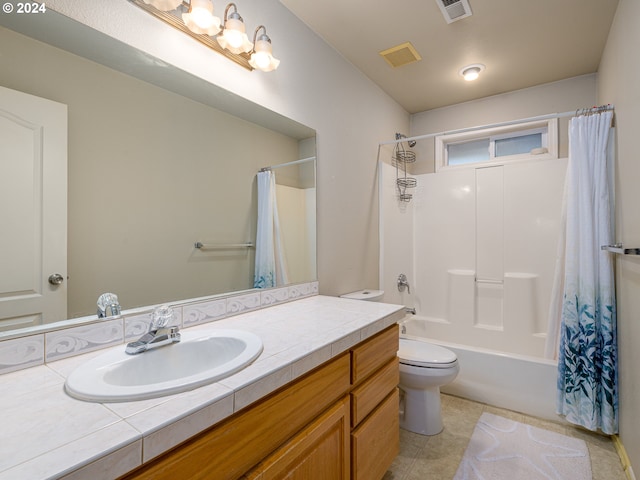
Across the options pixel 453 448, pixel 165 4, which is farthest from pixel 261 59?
pixel 453 448

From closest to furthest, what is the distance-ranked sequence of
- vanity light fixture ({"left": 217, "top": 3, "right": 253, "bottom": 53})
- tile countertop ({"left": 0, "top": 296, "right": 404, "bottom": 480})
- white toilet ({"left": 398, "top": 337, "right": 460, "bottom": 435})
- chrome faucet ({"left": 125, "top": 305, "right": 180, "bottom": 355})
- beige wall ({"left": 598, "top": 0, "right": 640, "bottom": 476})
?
tile countertop ({"left": 0, "top": 296, "right": 404, "bottom": 480}) → chrome faucet ({"left": 125, "top": 305, "right": 180, "bottom": 355}) → vanity light fixture ({"left": 217, "top": 3, "right": 253, "bottom": 53}) → beige wall ({"left": 598, "top": 0, "right": 640, "bottom": 476}) → white toilet ({"left": 398, "top": 337, "right": 460, "bottom": 435})

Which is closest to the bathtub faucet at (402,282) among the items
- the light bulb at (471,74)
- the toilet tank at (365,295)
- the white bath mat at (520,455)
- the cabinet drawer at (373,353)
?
the toilet tank at (365,295)

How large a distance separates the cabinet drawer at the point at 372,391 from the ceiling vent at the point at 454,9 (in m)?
1.88

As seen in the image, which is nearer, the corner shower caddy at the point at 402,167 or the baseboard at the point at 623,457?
the baseboard at the point at 623,457

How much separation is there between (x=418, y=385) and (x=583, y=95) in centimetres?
258

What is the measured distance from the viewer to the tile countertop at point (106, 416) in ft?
1.65

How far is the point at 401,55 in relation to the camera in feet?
7.33

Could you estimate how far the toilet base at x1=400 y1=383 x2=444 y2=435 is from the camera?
6.28ft

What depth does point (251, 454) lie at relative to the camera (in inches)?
30.8

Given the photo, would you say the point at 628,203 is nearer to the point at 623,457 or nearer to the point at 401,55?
the point at 623,457

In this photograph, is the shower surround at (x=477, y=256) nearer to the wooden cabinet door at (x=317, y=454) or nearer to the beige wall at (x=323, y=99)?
the beige wall at (x=323, y=99)

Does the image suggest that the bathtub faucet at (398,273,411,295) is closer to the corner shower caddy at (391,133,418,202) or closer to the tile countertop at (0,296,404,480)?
the corner shower caddy at (391,133,418,202)

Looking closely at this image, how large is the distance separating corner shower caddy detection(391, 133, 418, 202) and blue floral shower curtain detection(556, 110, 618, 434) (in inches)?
51.0

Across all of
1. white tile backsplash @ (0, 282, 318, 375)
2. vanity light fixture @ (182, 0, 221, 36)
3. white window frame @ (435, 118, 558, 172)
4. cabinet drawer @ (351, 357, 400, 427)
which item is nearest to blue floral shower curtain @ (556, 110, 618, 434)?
white window frame @ (435, 118, 558, 172)
